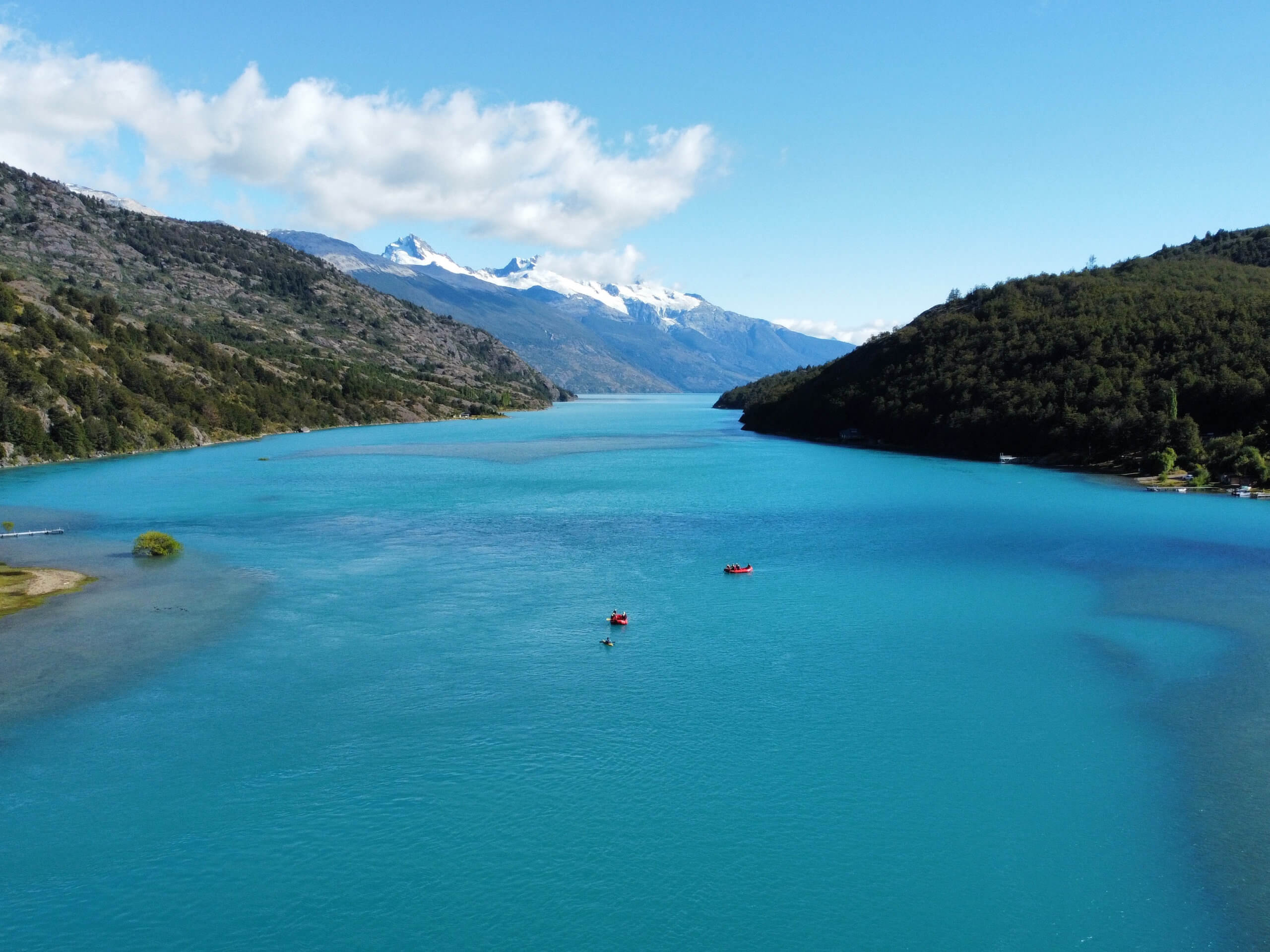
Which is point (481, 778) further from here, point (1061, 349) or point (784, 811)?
point (1061, 349)

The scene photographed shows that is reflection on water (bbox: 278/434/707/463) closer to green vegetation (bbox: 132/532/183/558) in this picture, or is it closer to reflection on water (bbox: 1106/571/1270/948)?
green vegetation (bbox: 132/532/183/558)

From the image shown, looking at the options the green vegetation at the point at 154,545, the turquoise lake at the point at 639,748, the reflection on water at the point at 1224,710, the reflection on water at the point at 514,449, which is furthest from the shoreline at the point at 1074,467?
the green vegetation at the point at 154,545

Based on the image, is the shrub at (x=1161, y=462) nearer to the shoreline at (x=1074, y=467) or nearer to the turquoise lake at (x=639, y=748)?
the shoreline at (x=1074, y=467)

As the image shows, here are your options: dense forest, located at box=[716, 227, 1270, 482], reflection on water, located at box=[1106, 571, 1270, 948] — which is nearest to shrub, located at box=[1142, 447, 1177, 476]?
dense forest, located at box=[716, 227, 1270, 482]

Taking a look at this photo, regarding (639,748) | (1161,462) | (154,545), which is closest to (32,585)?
(154,545)

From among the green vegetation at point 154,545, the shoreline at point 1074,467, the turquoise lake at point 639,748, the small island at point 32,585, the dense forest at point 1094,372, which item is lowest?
the turquoise lake at point 639,748

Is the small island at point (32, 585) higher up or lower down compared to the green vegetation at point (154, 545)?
lower down
